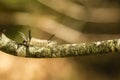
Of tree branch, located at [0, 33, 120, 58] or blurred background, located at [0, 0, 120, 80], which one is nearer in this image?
tree branch, located at [0, 33, 120, 58]

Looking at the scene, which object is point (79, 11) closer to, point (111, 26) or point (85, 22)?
point (85, 22)

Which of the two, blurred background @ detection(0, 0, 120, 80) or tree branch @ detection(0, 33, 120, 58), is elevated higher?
blurred background @ detection(0, 0, 120, 80)

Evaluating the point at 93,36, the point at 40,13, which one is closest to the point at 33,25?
the point at 40,13

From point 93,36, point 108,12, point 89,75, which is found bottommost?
point 89,75

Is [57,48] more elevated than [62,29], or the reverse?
[62,29]

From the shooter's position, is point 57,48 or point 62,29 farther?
point 62,29
